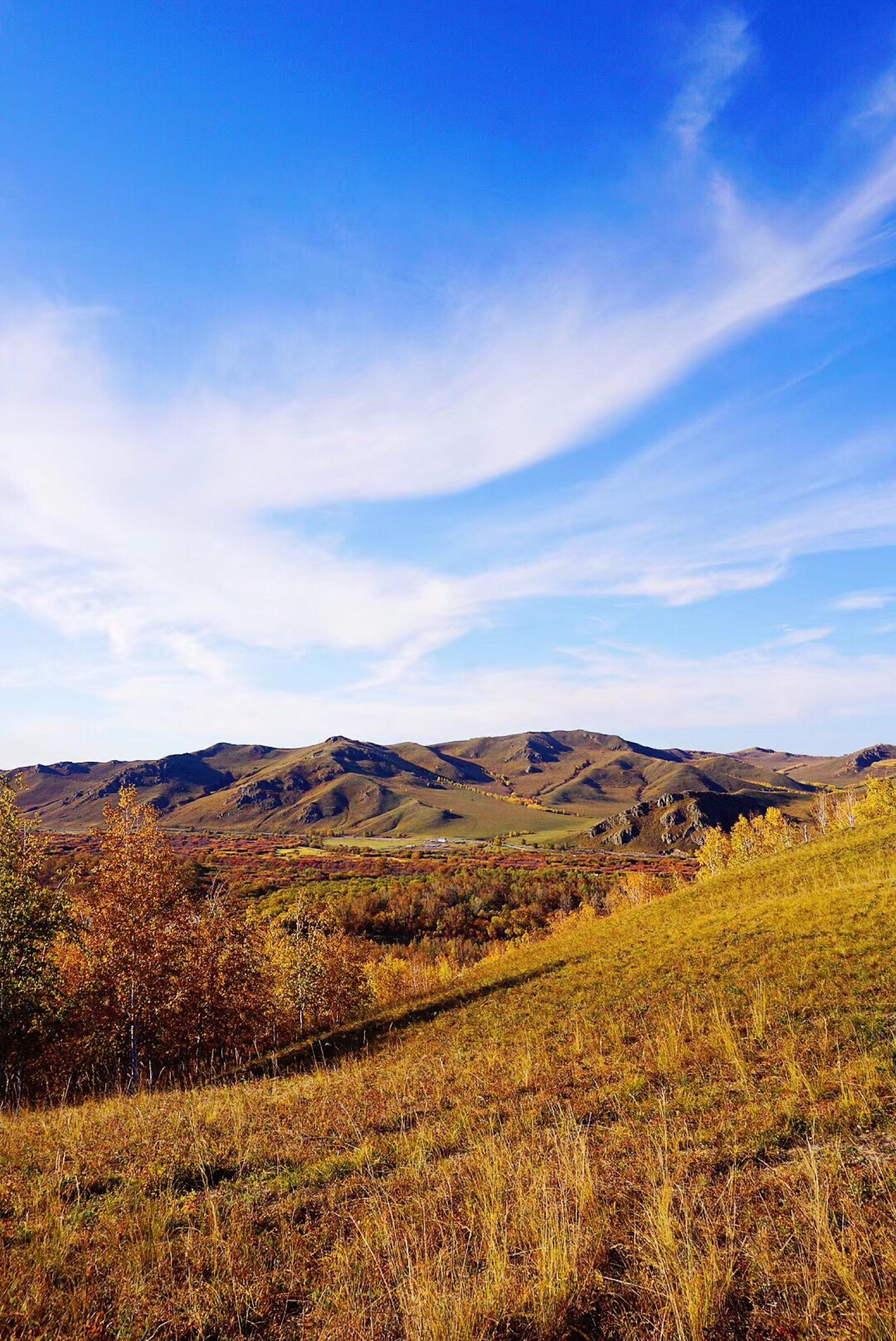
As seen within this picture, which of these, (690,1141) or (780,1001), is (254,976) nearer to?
(780,1001)

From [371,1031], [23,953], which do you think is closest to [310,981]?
[23,953]

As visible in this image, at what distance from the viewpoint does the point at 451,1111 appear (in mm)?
9883

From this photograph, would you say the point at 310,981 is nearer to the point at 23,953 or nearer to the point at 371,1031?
the point at 23,953

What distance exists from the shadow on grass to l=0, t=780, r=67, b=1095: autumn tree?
8.64 m

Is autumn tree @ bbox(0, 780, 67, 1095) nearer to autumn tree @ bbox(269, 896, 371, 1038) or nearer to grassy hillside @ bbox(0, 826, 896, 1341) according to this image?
grassy hillside @ bbox(0, 826, 896, 1341)

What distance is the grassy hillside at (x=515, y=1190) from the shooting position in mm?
4652

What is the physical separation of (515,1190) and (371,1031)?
53.8 feet

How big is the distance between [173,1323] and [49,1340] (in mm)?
930

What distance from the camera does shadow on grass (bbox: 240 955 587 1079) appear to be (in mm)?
18422

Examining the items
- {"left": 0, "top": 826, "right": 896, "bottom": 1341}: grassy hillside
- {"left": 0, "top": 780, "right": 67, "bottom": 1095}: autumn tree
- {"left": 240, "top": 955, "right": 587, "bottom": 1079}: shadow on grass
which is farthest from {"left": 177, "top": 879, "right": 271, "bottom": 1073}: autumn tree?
{"left": 0, "top": 826, "right": 896, "bottom": 1341}: grassy hillside

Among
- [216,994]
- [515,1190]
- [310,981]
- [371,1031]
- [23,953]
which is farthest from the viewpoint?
[310,981]

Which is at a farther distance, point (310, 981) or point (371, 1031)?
point (310, 981)

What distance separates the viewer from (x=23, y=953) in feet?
71.5

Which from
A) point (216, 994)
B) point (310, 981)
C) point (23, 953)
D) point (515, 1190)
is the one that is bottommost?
point (310, 981)
